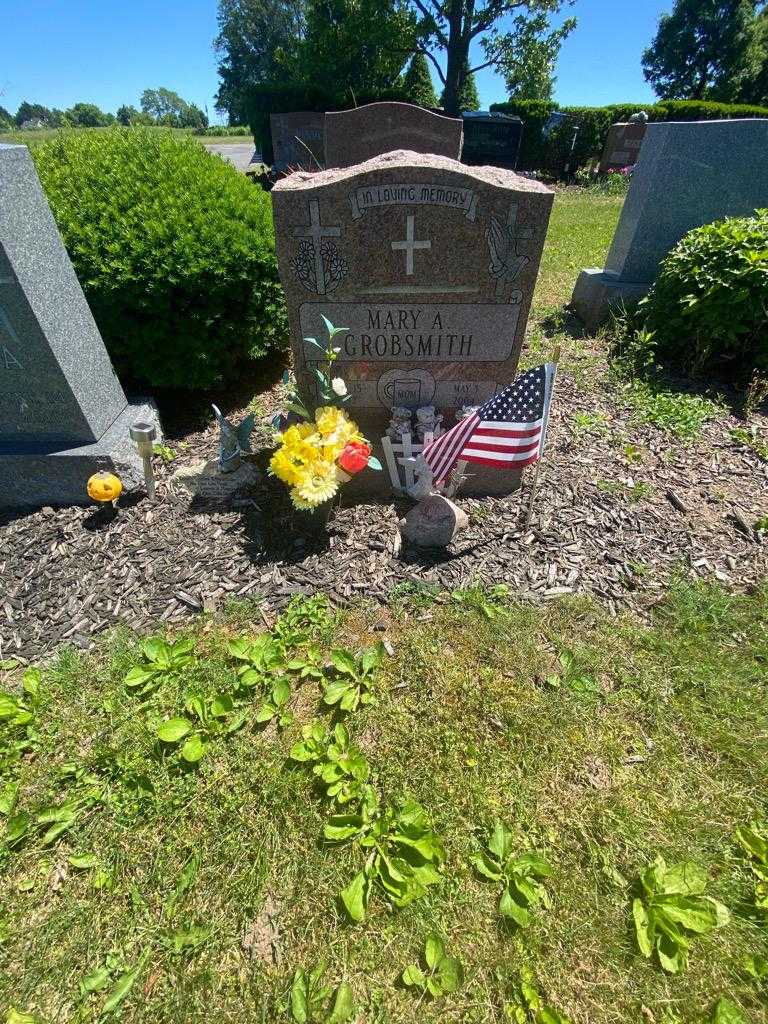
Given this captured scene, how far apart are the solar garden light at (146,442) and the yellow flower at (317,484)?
3.53 feet

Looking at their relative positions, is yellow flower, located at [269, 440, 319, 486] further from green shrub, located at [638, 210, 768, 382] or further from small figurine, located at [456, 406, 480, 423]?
green shrub, located at [638, 210, 768, 382]

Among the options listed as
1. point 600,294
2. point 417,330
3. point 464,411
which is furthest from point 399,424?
point 600,294

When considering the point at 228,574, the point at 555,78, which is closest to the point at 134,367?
the point at 228,574

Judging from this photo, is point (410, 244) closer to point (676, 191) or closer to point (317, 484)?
point (317, 484)

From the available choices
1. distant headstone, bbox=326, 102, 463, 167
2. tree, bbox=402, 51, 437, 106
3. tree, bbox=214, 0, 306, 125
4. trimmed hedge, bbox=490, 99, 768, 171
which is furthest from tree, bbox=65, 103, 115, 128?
distant headstone, bbox=326, 102, 463, 167

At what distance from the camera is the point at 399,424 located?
3639 millimetres

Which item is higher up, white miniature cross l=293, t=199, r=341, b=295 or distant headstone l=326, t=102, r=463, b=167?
distant headstone l=326, t=102, r=463, b=167

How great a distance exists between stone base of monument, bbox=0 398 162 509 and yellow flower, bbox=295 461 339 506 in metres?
1.40

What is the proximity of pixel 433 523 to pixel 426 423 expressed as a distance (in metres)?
0.88

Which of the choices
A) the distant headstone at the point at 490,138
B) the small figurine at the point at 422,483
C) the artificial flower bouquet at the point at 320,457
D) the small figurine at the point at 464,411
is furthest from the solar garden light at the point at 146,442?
the distant headstone at the point at 490,138

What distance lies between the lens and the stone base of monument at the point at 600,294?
591cm

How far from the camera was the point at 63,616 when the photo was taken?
284 centimetres

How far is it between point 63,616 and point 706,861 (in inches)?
130

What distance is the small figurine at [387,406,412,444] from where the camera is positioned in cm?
360
